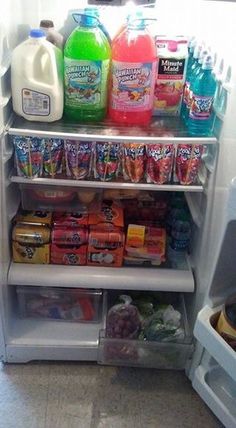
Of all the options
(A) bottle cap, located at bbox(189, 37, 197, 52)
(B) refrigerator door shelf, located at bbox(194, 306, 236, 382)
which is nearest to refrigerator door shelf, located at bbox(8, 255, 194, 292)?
(B) refrigerator door shelf, located at bbox(194, 306, 236, 382)

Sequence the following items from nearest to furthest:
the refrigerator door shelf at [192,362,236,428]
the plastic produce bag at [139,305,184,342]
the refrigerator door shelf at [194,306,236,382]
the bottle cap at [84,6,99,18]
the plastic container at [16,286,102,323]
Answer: the refrigerator door shelf at [194,306,236,382] < the bottle cap at [84,6,99,18] < the refrigerator door shelf at [192,362,236,428] < the plastic produce bag at [139,305,184,342] < the plastic container at [16,286,102,323]

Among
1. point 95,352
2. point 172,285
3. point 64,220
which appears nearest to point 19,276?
point 64,220

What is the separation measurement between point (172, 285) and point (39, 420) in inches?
22.1

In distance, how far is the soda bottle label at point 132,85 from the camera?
123cm

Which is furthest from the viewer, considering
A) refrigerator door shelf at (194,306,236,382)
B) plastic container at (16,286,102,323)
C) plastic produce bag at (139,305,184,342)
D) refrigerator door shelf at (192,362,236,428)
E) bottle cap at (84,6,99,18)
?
plastic container at (16,286,102,323)

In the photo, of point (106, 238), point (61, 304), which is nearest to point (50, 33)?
point (106, 238)

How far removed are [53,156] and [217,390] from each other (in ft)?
2.74

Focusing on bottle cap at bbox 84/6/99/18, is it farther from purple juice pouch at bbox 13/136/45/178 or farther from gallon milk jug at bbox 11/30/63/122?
purple juice pouch at bbox 13/136/45/178

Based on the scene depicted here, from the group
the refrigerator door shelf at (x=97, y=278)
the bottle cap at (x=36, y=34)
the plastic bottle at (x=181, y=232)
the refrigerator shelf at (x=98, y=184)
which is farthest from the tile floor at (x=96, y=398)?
the bottle cap at (x=36, y=34)

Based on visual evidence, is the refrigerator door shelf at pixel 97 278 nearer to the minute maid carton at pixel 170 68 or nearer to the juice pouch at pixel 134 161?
the juice pouch at pixel 134 161

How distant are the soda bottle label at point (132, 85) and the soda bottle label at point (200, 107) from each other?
121mm

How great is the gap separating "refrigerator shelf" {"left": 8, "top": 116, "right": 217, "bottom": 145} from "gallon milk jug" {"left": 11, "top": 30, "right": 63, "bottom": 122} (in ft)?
0.12

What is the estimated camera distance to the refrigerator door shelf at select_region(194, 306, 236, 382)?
114cm

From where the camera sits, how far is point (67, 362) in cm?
160
